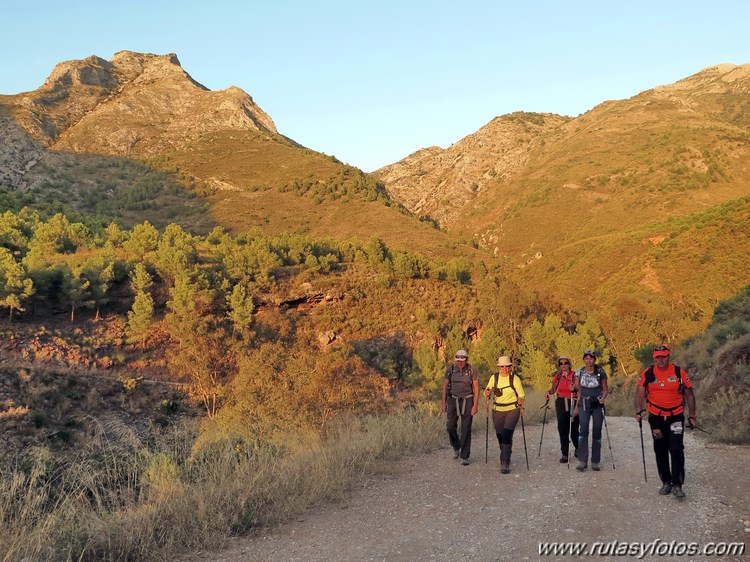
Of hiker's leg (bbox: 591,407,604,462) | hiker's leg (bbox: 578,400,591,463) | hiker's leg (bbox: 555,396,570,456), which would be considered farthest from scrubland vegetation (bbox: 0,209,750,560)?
hiker's leg (bbox: 591,407,604,462)

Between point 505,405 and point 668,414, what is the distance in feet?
6.94

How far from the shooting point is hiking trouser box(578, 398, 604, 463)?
7.27m

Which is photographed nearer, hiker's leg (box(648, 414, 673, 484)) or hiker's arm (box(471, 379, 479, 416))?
hiker's leg (box(648, 414, 673, 484))

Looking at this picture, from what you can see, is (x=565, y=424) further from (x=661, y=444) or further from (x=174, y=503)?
(x=174, y=503)

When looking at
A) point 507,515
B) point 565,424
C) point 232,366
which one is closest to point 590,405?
point 565,424

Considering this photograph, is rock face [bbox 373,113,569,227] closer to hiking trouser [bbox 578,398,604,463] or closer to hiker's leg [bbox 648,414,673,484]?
hiking trouser [bbox 578,398,604,463]

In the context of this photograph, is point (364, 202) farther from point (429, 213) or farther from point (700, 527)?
point (700, 527)

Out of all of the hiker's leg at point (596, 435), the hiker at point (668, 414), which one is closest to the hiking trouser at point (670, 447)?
the hiker at point (668, 414)

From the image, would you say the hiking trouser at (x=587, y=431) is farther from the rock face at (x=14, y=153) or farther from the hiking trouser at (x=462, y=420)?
the rock face at (x=14, y=153)

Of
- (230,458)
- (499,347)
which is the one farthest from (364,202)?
(230,458)

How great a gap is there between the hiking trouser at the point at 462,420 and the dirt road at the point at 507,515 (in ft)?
1.01

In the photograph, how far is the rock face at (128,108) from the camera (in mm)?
78938

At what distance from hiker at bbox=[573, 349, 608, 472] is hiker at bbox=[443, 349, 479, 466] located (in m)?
1.50

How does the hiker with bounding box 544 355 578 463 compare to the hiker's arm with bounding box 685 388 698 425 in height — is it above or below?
below
